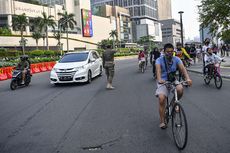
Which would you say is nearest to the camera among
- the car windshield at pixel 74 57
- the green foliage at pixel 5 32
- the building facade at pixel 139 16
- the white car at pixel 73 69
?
the white car at pixel 73 69

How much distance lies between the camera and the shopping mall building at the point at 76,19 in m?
82.4

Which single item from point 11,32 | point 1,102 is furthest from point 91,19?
point 1,102

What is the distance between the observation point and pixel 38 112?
880 centimetres

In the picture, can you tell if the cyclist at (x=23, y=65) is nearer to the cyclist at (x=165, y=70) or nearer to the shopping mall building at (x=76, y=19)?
the cyclist at (x=165, y=70)

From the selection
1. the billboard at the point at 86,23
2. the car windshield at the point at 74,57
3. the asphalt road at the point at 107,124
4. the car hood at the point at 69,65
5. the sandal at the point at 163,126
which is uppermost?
the billboard at the point at 86,23

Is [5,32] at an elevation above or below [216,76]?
above

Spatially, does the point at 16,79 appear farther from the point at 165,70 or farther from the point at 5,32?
the point at 5,32

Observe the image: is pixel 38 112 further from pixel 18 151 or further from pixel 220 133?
pixel 220 133

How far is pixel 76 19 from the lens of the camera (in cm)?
11725

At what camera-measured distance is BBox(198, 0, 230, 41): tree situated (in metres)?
19.5

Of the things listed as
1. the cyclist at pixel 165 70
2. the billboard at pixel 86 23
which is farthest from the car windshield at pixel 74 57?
the billboard at pixel 86 23

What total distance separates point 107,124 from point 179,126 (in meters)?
2.19

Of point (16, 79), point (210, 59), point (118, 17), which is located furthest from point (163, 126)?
point (118, 17)

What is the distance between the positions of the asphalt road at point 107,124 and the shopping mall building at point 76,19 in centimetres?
6831
